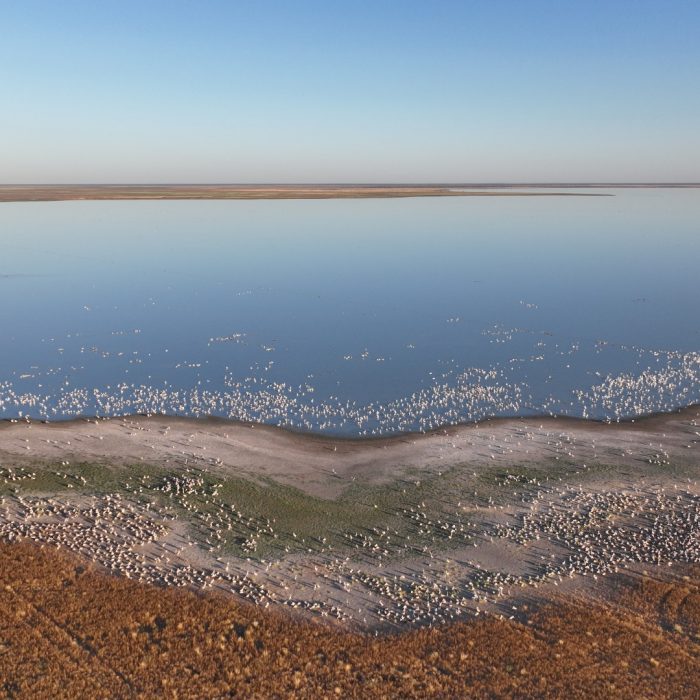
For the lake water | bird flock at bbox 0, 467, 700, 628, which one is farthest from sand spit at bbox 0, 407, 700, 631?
the lake water

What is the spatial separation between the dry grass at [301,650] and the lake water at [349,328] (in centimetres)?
1599

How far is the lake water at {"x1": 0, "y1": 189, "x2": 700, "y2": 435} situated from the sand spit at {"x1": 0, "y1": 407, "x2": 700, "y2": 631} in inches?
127

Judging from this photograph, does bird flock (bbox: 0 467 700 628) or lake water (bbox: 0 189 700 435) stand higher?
lake water (bbox: 0 189 700 435)

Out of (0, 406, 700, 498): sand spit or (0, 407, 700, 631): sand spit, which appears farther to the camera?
(0, 406, 700, 498): sand spit

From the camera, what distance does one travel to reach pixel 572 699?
16984 mm

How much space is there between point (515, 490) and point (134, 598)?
16980mm

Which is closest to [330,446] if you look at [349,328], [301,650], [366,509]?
[366,509]

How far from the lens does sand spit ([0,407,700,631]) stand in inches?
861

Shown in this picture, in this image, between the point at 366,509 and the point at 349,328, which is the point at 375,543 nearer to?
the point at 366,509

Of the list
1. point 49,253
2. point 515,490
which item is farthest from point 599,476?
point 49,253

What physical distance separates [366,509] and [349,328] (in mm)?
29757

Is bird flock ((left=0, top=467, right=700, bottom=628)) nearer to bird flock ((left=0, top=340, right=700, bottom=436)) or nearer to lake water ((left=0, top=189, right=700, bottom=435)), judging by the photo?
bird flock ((left=0, top=340, right=700, bottom=436))

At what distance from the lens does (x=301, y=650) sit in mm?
18547

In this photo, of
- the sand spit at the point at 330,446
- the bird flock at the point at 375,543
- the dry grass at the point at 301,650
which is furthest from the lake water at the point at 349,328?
the dry grass at the point at 301,650
